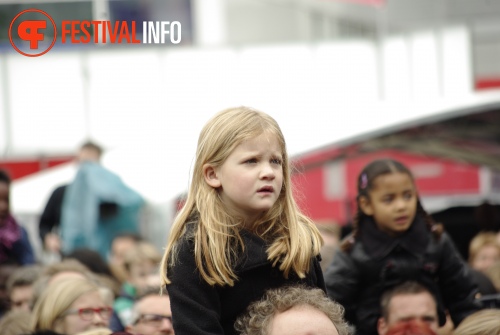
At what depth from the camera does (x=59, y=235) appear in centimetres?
1105

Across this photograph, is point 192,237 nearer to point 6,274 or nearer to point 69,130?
point 6,274

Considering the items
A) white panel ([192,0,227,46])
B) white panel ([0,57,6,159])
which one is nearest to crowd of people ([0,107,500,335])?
white panel ([0,57,6,159])

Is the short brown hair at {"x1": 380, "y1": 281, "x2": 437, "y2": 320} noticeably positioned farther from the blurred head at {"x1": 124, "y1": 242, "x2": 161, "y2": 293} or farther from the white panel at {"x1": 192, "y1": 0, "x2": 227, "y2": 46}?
the white panel at {"x1": 192, "y1": 0, "x2": 227, "y2": 46}

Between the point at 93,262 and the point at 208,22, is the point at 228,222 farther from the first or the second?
the point at 208,22

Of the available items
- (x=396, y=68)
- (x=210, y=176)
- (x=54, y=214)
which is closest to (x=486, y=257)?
(x=54, y=214)

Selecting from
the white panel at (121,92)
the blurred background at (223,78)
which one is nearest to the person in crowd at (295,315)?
the blurred background at (223,78)

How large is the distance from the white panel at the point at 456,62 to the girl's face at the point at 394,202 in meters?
12.4

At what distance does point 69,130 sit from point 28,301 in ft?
39.8

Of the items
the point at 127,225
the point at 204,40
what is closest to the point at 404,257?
the point at 127,225

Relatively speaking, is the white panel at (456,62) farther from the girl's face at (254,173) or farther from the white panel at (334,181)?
the girl's face at (254,173)

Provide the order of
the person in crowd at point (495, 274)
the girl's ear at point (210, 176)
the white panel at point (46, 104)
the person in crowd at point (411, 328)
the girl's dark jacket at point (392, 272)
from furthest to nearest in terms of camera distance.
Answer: the white panel at point (46, 104) → the person in crowd at point (495, 274) → the girl's dark jacket at point (392, 272) → the person in crowd at point (411, 328) → the girl's ear at point (210, 176)

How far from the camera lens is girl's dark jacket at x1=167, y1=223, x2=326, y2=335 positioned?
148 inches

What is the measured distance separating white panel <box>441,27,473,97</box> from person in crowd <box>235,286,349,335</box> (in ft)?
48.4

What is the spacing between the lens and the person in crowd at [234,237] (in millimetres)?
3771
